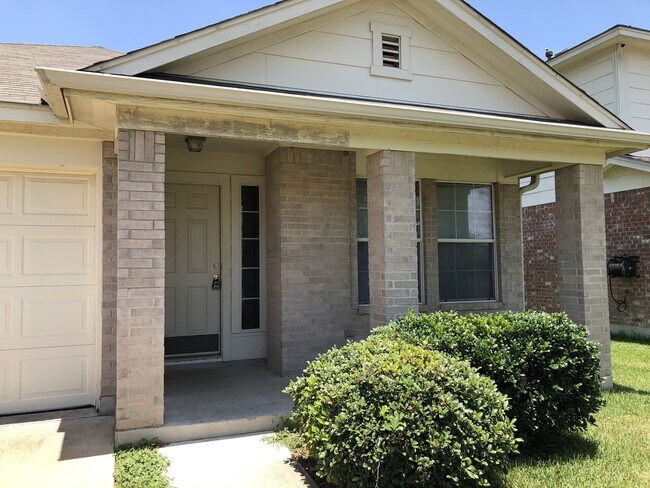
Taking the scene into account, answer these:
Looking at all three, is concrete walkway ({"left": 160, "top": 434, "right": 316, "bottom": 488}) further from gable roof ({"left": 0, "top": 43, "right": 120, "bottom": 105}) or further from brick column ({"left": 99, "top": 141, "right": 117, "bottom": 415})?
gable roof ({"left": 0, "top": 43, "right": 120, "bottom": 105})

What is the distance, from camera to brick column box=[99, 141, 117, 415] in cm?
548

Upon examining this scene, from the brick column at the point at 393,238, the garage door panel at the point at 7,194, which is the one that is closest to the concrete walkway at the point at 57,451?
the garage door panel at the point at 7,194

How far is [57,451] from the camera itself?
4.42 meters

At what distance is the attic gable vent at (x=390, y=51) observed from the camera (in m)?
6.11

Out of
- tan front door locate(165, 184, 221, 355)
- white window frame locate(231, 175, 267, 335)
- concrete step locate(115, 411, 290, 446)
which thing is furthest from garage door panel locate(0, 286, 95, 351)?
white window frame locate(231, 175, 267, 335)

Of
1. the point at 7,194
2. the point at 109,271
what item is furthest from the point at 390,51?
the point at 7,194

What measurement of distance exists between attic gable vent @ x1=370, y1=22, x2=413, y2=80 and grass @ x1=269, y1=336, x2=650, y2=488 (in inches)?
167

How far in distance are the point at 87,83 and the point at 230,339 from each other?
13.6 feet

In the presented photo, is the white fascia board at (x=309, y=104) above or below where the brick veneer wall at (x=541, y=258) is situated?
Result: above

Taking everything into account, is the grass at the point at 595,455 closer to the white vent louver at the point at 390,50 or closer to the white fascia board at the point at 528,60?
the white fascia board at the point at 528,60

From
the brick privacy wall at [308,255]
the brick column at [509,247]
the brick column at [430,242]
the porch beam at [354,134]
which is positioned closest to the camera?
the porch beam at [354,134]

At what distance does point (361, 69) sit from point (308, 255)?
245 centimetres

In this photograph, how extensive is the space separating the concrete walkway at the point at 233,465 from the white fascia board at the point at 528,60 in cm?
522

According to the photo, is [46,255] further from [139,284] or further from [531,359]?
[531,359]
